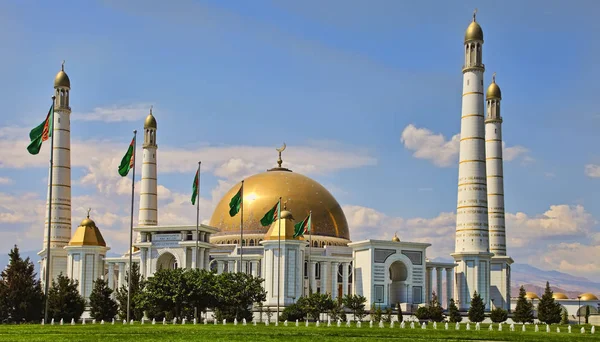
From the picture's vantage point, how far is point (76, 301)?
64625 mm

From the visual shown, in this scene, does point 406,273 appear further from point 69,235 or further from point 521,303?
point 69,235

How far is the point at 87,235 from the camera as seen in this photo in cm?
8356

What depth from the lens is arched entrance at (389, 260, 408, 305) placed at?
79188mm

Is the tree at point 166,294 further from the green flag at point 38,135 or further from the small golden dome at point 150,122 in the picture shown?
the small golden dome at point 150,122

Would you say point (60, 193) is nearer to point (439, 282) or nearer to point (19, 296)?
point (19, 296)

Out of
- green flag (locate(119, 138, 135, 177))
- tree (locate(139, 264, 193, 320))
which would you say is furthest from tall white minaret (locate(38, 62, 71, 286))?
green flag (locate(119, 138, 135, 177))

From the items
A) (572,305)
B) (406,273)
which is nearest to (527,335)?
(406,273)

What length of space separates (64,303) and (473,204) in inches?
1318

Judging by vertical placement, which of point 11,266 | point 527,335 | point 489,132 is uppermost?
point 489,132

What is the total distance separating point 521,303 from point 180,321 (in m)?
28.2

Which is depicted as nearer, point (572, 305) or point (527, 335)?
point (527, 335)

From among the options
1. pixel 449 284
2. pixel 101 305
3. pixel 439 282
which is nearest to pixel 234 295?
pixel 101 305

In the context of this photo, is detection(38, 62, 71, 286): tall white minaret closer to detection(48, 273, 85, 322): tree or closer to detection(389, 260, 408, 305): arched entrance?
detection(48, 273, 85, 322): tree

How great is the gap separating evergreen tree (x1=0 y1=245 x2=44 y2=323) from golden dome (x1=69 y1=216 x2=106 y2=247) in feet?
77.0
